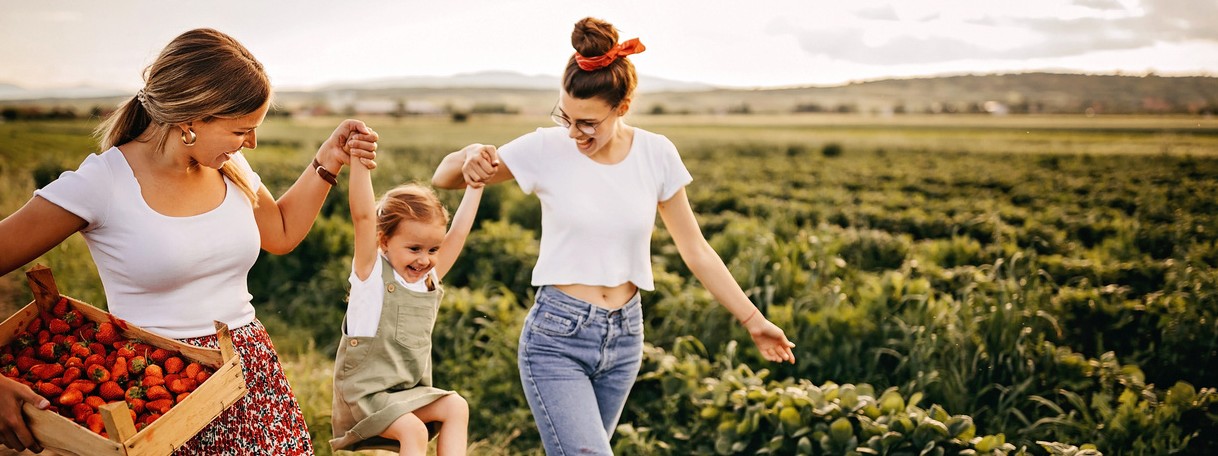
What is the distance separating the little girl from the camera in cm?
245

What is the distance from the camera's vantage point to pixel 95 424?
1.87 m

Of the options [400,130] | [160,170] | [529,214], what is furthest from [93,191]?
[400,130]

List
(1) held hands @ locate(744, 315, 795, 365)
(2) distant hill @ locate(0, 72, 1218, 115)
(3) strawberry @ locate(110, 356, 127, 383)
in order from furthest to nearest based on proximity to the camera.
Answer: (2) distant hill @ locate(0, 72, 1218, 115) → (1) held hands @ locate(744, 315, 795, 365) → (3) strawberry @ locate(110, 356, 127, 383)

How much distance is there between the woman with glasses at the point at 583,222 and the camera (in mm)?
2602

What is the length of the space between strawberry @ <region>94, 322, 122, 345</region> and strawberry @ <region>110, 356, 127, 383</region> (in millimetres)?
79

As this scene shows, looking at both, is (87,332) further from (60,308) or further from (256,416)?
(256,416)

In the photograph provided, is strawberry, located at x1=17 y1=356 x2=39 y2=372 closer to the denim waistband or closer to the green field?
the denim waistband

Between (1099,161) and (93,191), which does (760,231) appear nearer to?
(93,191)

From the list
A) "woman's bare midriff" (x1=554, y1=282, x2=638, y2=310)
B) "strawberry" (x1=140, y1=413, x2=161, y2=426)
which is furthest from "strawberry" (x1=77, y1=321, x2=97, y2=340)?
"woman's bare midriff" (x1=554, y1=282, x2=638, y2=310)

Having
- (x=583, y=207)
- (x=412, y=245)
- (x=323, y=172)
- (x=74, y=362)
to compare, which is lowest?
(x=74, y=362)

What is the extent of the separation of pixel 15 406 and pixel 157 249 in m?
0.45

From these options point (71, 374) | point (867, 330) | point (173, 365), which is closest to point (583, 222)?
point (173, 365)

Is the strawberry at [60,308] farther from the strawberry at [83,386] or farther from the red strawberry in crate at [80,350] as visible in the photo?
the strawberry at [83,386]

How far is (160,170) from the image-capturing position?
84.9 inches
